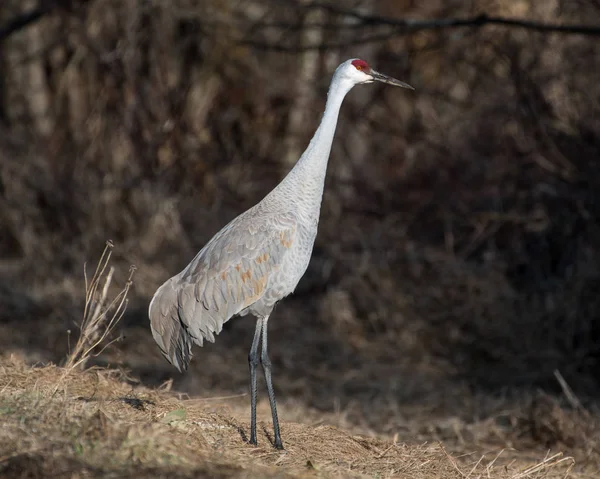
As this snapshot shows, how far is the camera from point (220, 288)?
492 cm

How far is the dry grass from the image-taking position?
354cm

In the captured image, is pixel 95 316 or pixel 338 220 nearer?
pixel 95 316

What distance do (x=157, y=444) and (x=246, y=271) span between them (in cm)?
142

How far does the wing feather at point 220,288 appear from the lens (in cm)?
491

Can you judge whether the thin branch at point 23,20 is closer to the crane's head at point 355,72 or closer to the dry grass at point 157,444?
the dry grass at point 157,444

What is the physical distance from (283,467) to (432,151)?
624 centimetres

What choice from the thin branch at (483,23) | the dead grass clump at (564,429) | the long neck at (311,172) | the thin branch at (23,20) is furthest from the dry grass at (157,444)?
the thin branch at (23,20)

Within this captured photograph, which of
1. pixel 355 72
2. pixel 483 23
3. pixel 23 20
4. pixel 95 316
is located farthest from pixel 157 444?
pixel 23 20

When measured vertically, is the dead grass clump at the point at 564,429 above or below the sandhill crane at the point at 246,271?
below

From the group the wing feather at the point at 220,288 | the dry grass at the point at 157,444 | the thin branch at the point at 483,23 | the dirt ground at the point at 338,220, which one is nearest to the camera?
the dry grass at the point at 157,444

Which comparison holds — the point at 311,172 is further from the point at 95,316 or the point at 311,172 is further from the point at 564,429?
the point at 564,429

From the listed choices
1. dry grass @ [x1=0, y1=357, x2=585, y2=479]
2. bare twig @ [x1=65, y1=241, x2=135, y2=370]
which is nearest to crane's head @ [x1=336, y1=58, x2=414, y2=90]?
bare twig @ [x1=65, y1=241, x2=135, y2=370]

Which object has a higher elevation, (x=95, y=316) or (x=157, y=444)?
(x=95, y=316)

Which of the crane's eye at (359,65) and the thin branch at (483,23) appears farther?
the thin branch at (483,23)
